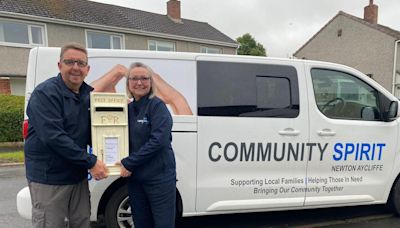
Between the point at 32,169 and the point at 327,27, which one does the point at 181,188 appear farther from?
the point at 327,27

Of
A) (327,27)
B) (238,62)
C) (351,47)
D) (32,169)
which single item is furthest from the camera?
(327,27)

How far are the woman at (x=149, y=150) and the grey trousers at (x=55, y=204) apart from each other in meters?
0.40

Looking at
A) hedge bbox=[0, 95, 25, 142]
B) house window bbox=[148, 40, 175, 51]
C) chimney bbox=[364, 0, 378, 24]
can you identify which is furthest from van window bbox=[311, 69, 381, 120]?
chimney bbox=[364, 0, 378, 24]

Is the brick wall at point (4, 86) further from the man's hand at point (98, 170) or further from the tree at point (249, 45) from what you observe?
the tree at point (249, 45)

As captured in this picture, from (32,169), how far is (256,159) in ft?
6.70

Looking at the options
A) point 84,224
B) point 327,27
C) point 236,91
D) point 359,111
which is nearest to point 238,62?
point 236,91

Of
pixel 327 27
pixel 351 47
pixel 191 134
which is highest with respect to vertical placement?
pixel 327 27

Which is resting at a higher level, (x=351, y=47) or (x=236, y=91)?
(x=351, y=47)

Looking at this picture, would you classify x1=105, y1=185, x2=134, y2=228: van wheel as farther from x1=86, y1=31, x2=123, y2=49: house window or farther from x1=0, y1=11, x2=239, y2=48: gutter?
x1=86, y1=31, x2=123, y2=49: house window

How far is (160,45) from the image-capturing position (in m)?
18.6

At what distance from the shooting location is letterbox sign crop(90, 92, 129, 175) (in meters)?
2.07

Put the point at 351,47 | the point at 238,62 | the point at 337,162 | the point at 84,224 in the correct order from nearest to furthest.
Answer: the point at 84,224, the point at 238,62, the point at 337,162, the point at 351,47

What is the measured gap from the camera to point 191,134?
2.93 meters

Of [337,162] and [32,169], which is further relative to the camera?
[337,162]
